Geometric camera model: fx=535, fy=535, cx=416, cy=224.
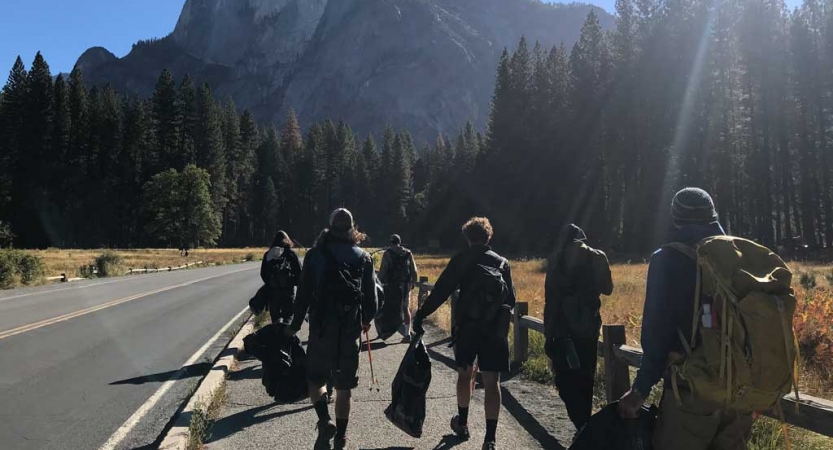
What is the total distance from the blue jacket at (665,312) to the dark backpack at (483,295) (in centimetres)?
193

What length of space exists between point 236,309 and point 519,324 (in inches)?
388

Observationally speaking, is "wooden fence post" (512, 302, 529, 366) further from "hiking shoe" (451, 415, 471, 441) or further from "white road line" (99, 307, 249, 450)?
"white road line" (99, 307, 249, 450)

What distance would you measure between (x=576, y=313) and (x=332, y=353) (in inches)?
83.9

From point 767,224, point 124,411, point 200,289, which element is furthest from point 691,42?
point 124,411

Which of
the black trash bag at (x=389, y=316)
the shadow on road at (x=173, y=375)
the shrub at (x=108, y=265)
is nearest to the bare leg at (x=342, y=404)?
the shadow on road at (x=173, y=375)

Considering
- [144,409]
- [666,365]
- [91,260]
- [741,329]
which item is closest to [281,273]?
→ [144,409]

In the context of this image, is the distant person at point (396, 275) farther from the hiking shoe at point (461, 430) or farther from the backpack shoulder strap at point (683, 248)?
the backpack shoulder strap at point (683, 248)

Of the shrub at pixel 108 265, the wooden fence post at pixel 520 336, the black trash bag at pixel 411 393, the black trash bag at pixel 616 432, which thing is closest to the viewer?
the black trash bag at pixel 616 432

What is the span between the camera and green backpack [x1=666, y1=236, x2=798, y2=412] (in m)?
2.29

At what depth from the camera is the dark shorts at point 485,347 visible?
15.5ft

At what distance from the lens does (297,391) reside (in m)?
5.29

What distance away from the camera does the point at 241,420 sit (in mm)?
5703

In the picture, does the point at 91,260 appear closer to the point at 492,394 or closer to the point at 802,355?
the point at 492,394

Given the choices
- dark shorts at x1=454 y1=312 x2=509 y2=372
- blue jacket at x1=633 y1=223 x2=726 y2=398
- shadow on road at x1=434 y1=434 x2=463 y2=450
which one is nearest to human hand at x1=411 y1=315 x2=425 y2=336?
dark shorts at x1=454 y1=312 x2=509 y2=372
